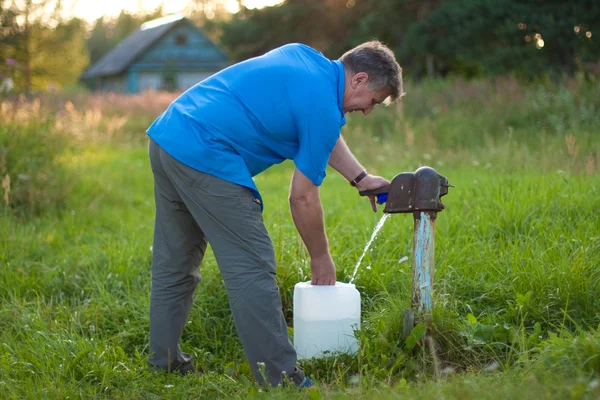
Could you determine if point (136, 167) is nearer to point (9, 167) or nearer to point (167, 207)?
point (9, 167)

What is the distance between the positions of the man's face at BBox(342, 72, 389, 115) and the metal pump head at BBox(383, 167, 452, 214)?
377mm

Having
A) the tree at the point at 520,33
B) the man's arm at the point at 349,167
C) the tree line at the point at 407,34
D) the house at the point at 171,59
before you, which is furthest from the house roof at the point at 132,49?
the man's arm at the point at 349,167

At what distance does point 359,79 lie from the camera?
9.86ft

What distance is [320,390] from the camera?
284 centimetres

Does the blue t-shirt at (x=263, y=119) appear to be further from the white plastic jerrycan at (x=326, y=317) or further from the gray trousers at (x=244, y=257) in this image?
the white plastic jerrycan at (x=326, y=317)

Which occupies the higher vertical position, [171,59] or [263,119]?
[171,59]

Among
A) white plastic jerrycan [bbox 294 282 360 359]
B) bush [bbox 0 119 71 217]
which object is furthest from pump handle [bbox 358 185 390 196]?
bush [bbox 0 119 71 217]

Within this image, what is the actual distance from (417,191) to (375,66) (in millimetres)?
620

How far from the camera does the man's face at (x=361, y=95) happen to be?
3.01m

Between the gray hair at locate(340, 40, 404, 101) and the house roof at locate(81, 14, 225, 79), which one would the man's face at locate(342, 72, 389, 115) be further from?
the house roof at locate(81, 14, 225, 79)

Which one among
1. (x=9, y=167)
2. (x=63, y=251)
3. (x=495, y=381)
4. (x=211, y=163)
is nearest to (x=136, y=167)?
(x=9, y=167)

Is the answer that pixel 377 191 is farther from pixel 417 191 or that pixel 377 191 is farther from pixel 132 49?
pixel 132 49

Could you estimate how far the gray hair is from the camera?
→ 9.86 ft

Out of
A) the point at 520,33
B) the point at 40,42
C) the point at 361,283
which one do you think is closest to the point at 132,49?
the point at 40,42
